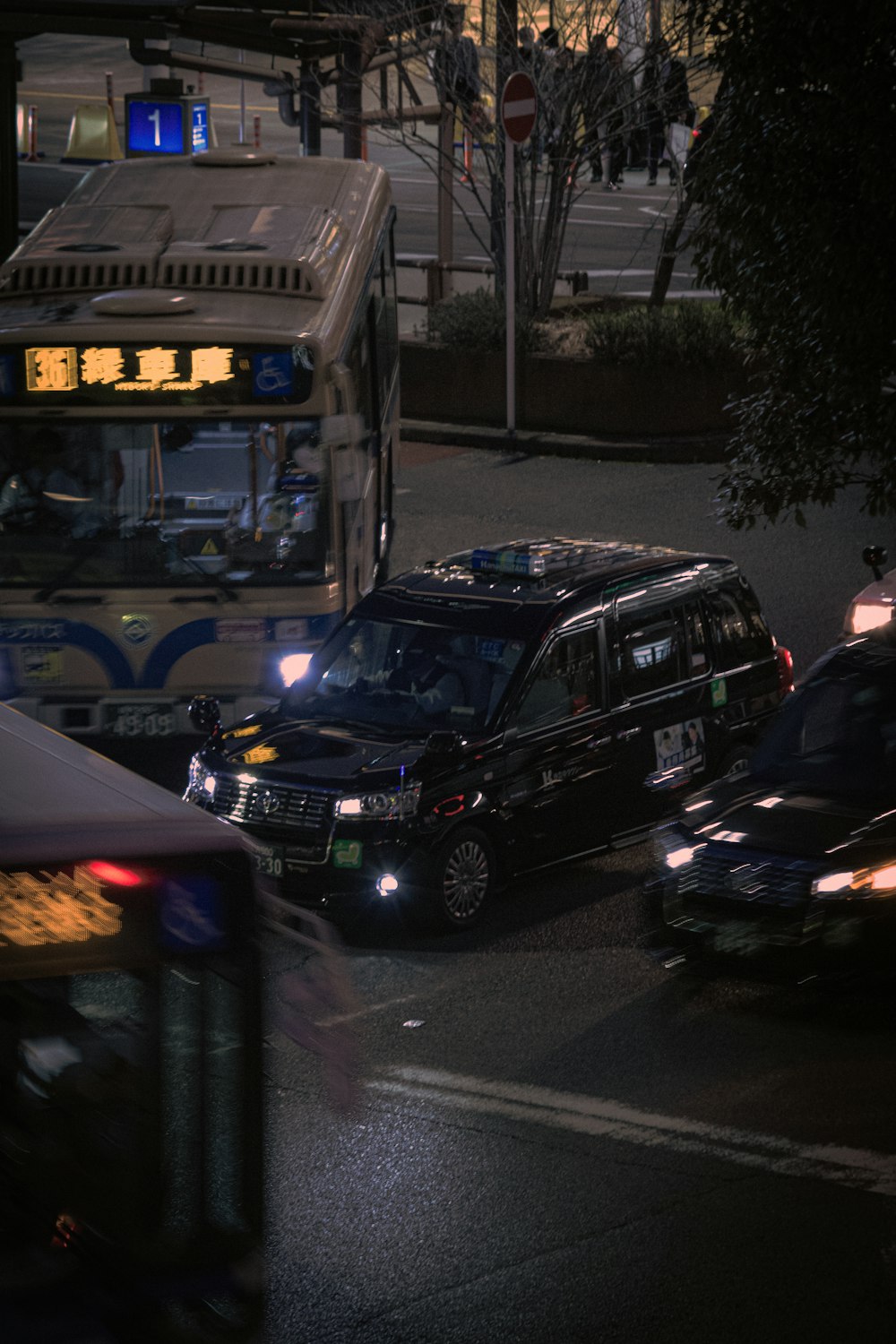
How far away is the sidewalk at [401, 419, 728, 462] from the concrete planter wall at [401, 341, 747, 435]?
17cm

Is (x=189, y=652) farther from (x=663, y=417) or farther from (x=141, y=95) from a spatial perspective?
(x=141, y=95)

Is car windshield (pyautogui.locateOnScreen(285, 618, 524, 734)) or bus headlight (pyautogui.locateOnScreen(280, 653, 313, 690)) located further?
bus headlight (pyautogui.locateOnScreen(280, 653, 313, 690))

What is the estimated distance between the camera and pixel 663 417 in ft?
72.0

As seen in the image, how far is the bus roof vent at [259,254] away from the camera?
12891 mm

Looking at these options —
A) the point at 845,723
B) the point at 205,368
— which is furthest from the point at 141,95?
the point at 845,723

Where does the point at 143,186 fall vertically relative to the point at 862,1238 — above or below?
above

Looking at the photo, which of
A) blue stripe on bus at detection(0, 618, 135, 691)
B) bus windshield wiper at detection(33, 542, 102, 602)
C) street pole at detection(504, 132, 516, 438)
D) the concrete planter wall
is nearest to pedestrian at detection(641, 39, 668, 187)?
street pole at detection(504, 132, 516, 438)

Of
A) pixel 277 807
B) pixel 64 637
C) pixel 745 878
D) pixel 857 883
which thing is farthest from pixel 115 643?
pixel 857 883

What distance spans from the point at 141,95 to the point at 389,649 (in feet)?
50.5

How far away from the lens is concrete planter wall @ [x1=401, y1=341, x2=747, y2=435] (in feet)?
71.5

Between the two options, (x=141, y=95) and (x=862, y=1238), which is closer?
(x=862, y=1238)

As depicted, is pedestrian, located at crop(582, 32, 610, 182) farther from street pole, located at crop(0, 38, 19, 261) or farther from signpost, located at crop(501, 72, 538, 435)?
street pole, located at crop(0, 38, 19, 261)

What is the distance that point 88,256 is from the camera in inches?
512

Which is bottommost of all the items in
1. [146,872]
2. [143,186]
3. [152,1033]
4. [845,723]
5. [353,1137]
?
[353,1137]
